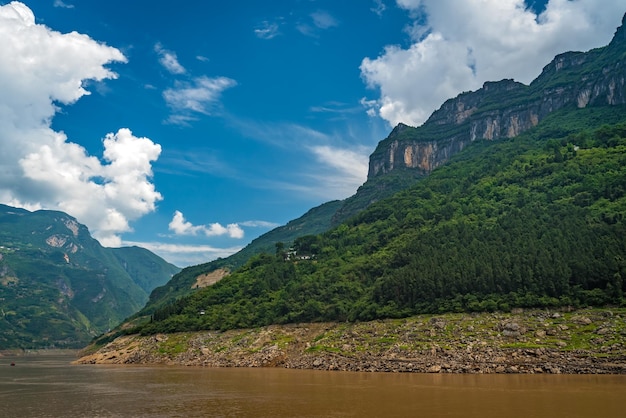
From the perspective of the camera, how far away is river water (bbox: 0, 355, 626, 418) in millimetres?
30953

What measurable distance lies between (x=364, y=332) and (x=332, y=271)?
36.2 metres

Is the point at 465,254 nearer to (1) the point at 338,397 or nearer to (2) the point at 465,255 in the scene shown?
(2) the point at 465,255

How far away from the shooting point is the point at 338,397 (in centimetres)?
3806

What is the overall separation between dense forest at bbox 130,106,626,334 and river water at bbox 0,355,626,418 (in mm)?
21655

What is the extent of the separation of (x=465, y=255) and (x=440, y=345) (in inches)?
1050

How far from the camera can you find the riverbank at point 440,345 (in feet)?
167

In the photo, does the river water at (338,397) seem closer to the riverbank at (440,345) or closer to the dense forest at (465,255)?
the riverbank at (440,345)

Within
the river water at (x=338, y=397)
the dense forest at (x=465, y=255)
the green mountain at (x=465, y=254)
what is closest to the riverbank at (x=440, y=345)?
the dense forest at (x=465, y=255)

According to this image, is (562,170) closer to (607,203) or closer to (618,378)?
(607,203)

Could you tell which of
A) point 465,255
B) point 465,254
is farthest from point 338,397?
point 465,254

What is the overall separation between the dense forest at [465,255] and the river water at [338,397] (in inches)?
853

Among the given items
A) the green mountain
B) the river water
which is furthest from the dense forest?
the river water

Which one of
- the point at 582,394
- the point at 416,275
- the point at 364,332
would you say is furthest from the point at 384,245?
the point at 582,394

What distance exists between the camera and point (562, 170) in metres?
121
